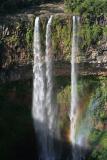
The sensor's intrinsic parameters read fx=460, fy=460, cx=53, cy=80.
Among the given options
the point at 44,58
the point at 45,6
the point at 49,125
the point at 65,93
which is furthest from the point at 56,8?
the point at 49,125

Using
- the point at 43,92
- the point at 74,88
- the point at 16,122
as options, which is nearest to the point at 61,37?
the point at 74,88

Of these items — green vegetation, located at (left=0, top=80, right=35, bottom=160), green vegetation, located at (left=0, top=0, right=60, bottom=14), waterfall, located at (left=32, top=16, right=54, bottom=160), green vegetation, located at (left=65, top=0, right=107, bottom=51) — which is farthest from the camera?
green vegetation, located at (left=0, top=0, right=60, bottom=14)

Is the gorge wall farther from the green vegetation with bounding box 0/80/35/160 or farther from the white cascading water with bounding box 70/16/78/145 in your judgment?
the green vegetation with bounding box 0/80/35/160

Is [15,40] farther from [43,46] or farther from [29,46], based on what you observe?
[43,46]

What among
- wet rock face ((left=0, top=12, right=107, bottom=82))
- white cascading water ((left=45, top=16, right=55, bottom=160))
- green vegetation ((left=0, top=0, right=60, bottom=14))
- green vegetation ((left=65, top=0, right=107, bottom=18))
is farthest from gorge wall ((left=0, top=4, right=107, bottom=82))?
green vegetation ((left=0, top=0, right=60, bottom=14))

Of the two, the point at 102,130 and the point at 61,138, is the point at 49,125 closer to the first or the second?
the point at 61,138

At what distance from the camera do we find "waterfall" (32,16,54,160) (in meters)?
21.0

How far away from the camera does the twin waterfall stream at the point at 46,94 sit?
68.6 feet

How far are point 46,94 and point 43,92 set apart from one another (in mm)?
186

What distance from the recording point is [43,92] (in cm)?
2153

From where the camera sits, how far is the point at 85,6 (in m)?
21.3

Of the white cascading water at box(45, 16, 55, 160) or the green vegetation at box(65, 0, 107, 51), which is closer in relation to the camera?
the white cascading water at box(45, 16, 55, 160)

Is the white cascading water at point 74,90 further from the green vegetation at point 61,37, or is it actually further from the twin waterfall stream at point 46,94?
the green vegetation at point 61,37

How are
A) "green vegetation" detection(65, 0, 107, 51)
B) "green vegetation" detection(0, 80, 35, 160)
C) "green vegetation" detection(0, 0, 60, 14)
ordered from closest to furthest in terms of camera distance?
"green vegetation" detection(0, 80, 35, 160)
"green vegetation" detection(65, 0, 107, 51)
"green vegetation" detection(0, 0, 60, 14)
